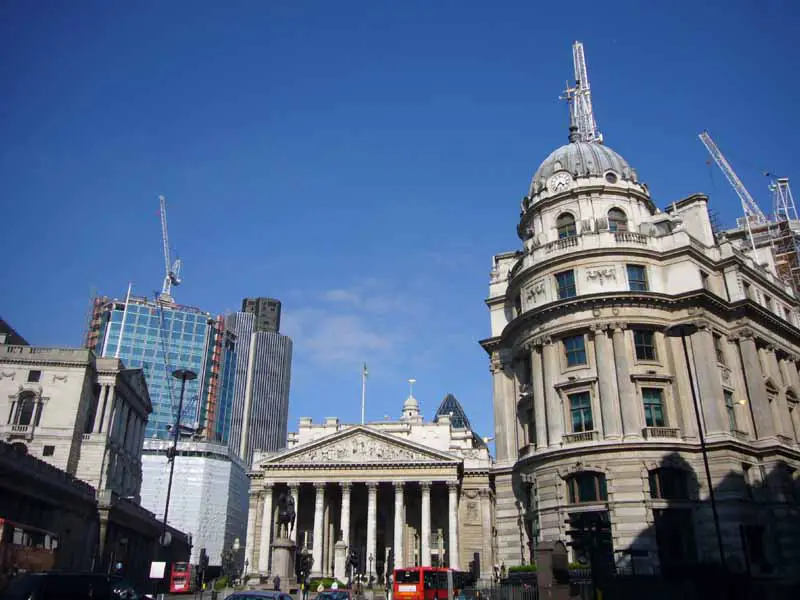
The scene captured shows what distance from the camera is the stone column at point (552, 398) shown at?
140 ft

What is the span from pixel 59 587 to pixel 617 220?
141 feet

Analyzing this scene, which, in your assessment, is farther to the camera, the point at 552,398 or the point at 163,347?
the point at 163,347

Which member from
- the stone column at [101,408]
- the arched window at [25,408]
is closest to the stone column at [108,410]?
the stone column at [101,408]

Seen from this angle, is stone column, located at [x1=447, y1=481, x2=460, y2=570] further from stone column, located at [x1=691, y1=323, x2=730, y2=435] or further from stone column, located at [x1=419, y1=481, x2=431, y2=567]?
stone column, located at [x1=691, y1=323, x2=730, y2=435]

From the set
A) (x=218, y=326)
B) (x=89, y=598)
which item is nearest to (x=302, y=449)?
(x=89, y=598)

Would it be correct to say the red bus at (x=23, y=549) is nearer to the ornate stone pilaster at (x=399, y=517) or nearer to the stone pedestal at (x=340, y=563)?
the stone pedestal at (x=340, y=563)

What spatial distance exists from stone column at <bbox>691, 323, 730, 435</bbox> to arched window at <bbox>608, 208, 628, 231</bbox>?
9.57 metres

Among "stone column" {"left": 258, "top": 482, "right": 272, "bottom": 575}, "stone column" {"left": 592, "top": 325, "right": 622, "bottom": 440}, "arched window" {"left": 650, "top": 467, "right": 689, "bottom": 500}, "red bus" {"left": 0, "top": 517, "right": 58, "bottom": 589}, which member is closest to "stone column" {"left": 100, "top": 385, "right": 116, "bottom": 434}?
"stone column" {"left": 258, "top": 482, "right": 272, "bottom": 575}

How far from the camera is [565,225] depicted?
1962 inches

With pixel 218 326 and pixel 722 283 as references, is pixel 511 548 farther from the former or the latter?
pixel 218 326

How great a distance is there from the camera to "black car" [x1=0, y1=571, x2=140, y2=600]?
654 inches

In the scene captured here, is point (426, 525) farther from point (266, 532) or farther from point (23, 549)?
point (23, 549)

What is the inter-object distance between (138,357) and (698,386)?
119 metres

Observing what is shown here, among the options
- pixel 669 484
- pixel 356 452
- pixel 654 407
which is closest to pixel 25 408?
pixel 356 452
